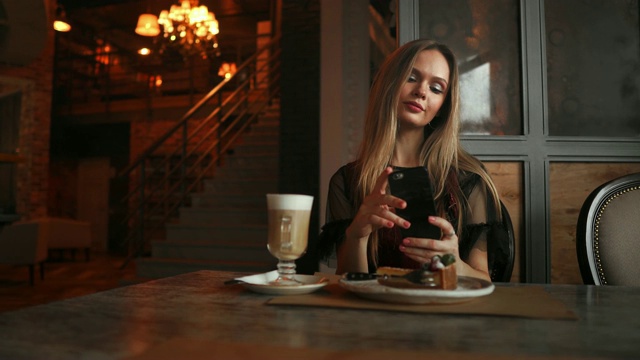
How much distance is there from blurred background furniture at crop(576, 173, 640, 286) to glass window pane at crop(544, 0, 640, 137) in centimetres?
91

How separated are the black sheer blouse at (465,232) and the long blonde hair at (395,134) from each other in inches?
1.0

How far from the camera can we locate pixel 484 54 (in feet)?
7.86

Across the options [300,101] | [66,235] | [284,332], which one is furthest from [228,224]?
[284,332]

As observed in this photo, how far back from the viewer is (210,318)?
778mm

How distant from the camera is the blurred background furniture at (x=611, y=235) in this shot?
144cm

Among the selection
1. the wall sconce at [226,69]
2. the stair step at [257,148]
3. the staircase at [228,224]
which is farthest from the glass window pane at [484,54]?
the wall sconce at [226,69]

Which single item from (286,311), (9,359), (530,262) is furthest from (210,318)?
(530,262)

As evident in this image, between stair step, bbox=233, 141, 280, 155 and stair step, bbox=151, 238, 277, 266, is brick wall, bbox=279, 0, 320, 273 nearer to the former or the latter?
stair step, bbox=151, 238, 277, 266

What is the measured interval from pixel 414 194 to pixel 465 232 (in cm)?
58

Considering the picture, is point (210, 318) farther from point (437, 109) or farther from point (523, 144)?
point (523, 144)

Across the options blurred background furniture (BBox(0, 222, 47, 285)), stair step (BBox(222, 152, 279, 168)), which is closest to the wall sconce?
stair step (BBox(222, 152, 279, 168))

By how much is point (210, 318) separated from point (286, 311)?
13 cm

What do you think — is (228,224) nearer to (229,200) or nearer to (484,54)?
(229,200)

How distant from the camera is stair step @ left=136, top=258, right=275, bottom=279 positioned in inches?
185
